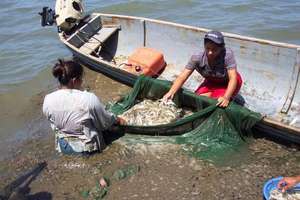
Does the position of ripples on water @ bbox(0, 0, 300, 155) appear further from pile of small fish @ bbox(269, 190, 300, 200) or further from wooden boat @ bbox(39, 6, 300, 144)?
pile of small fish @ bbox(269, 190, 300, 200)

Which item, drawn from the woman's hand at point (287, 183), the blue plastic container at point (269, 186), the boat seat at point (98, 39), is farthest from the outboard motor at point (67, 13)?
the woman's hand at point (287, 183)

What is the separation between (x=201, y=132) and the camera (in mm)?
6316

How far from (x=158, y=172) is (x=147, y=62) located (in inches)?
107

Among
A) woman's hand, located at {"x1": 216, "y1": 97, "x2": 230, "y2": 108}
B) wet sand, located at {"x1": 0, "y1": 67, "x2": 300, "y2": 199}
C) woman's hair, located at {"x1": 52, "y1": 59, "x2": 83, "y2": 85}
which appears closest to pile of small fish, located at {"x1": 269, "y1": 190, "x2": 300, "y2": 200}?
wet sand, located at {"x1": 0, "y1": 67, "x2": 300, "y2": 199}

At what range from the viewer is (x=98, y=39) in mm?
9477

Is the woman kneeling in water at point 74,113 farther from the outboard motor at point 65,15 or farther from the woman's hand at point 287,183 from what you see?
the outboard motor at point 65,15

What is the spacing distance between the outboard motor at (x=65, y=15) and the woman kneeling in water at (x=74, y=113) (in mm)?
3956

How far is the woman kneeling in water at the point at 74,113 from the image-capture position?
5.41 metres

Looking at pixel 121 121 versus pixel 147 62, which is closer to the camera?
pixel 121 121

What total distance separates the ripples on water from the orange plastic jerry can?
8.27 ft

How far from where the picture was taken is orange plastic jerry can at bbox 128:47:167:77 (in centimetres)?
798

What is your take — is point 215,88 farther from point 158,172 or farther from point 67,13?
point 67,13

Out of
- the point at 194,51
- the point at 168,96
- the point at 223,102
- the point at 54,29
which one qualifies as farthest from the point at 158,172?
the point at 54,29

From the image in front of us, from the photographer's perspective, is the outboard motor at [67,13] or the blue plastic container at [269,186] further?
the outboard motor at [67,13]
